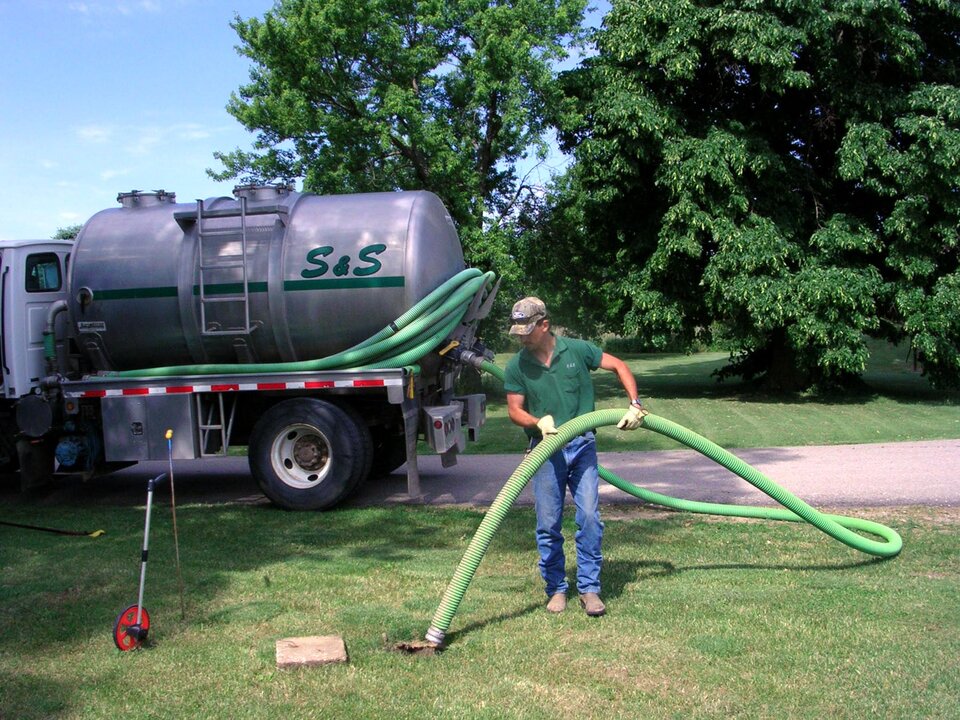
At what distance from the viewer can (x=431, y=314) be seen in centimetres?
974

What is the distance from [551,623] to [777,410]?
47.5 ft

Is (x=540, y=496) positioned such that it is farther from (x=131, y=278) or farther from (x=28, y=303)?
(x=28, y=303)

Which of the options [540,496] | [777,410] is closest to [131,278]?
[540,496]

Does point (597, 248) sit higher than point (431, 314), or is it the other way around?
point (597, 248)

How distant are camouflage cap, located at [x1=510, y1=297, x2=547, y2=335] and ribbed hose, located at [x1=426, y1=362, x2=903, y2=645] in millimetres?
636

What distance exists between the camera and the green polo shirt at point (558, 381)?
600 centimetres

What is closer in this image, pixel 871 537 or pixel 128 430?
pixel 871 537

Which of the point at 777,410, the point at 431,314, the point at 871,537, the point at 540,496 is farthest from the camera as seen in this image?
the point at 777,410

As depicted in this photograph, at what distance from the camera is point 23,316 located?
34.0 feet

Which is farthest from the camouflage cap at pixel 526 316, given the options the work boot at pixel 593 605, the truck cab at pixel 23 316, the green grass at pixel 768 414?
the green grass at pixel 768 414

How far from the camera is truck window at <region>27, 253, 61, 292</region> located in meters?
10.5

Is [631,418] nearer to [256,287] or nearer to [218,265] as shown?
[256,287]

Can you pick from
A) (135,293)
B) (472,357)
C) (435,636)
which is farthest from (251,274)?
Result: (435,636)

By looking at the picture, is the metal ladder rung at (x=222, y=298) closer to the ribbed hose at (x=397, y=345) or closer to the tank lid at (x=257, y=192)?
the ribbed hose at (x=397, y=345)
